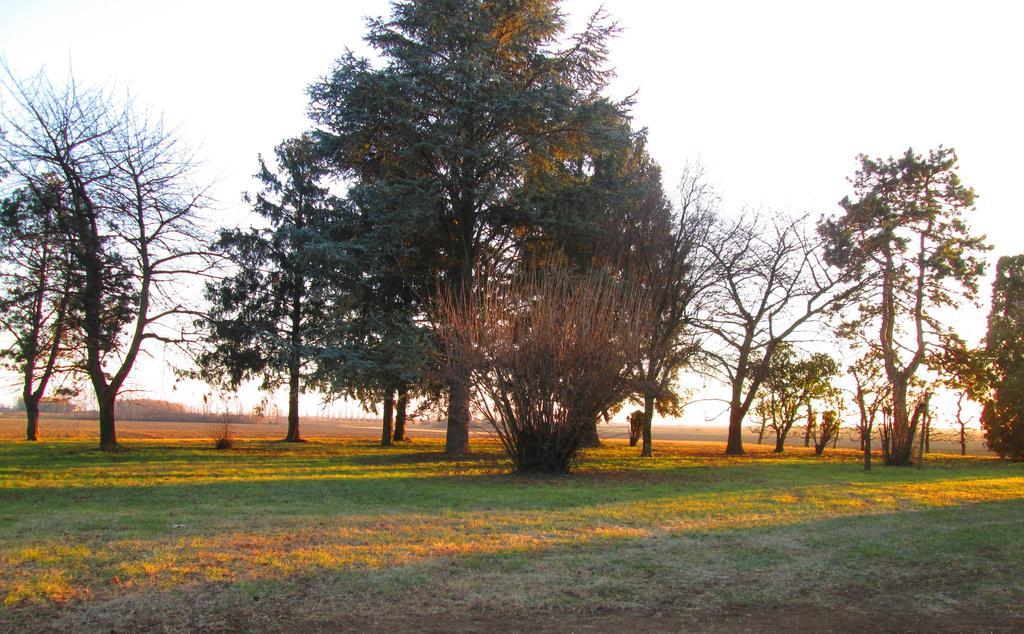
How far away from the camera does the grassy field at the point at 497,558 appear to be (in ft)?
17.5

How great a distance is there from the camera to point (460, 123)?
1969 centimetres

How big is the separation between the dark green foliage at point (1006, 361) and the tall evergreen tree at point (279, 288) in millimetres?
25095

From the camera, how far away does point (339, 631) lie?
4953 mm

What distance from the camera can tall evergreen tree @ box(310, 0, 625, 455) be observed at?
1917 centimetres

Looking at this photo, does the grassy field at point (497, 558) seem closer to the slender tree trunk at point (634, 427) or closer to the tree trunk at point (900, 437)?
the tree trunk at point (900, 437)

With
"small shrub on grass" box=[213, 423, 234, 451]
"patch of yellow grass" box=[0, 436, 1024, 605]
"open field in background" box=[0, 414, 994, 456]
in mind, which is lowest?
"open field in background" box=[0, 414, 994, 456]

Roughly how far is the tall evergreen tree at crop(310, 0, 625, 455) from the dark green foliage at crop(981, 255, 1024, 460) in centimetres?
1901

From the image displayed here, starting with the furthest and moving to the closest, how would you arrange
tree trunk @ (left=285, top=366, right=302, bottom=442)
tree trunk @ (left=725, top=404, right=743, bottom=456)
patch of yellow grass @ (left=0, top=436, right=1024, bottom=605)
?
tree trunk @ (left=725, top=404, right=743, bottom=456) → tree trunk @ (left=285, top=366, right=302, bottom=442) → patch of yellow grass @ (left=0, top=436, right=1024, bottom=605)

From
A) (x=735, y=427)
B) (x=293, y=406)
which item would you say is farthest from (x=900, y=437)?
(x=293, y=406)

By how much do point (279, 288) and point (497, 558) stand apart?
2546 cm

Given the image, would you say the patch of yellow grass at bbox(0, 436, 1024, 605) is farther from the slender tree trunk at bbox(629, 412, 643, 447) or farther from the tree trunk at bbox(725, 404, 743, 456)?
the slender tree trunk at bbox(629, 412, 643, 447)

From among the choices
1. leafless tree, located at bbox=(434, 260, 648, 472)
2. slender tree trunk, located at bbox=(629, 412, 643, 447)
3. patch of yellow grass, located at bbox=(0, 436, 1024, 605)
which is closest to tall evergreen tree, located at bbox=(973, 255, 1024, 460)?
slender tree trunk, located at bbox=(629, 412, 643, 447)

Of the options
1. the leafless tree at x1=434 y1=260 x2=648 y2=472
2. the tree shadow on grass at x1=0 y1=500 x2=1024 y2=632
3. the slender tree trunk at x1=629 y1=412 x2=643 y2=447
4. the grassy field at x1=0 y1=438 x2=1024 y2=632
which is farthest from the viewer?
the slender tree trunk at x1=629 y1=412 x2=643 y2=447

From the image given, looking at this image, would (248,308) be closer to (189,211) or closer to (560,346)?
(189,211)
